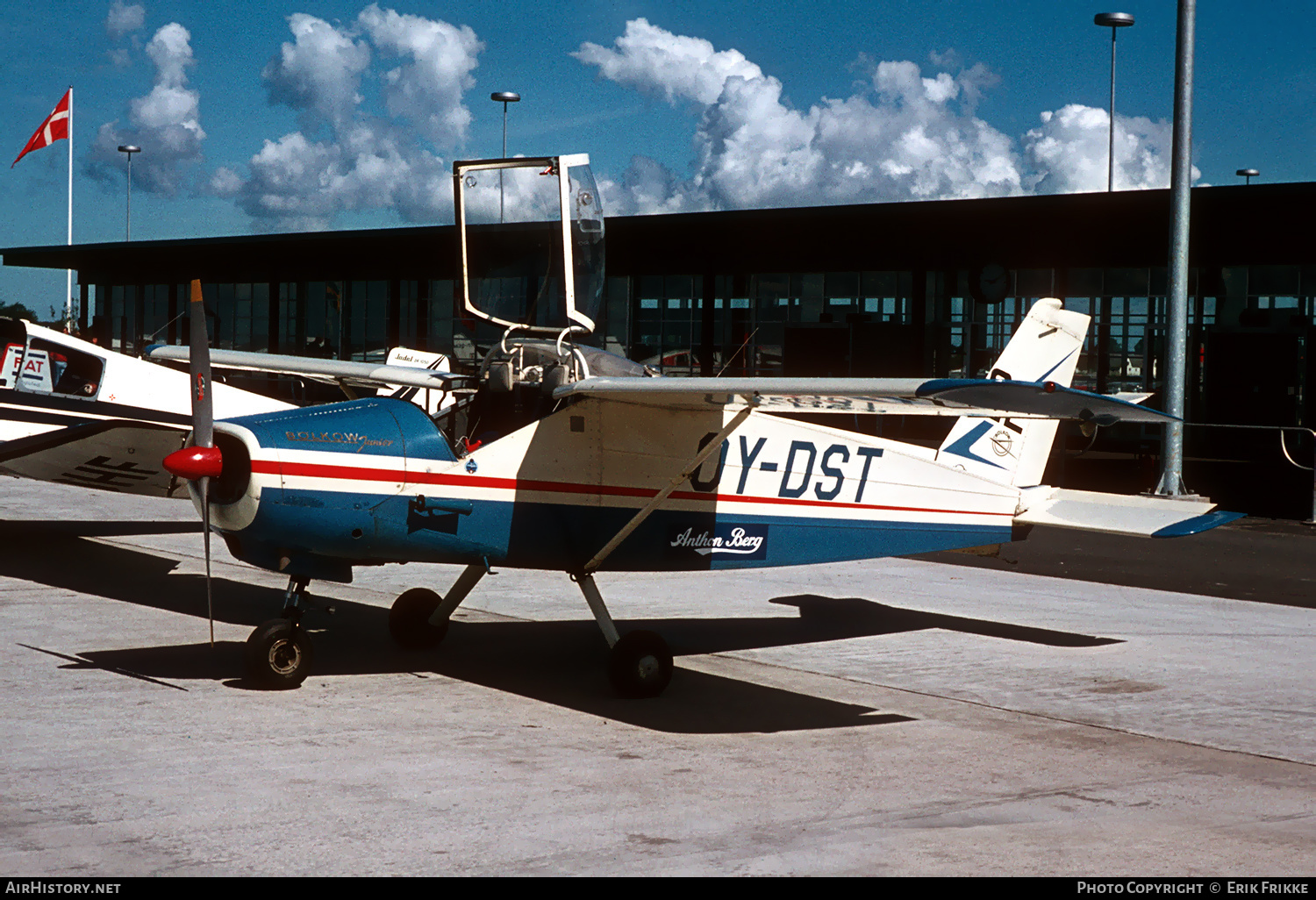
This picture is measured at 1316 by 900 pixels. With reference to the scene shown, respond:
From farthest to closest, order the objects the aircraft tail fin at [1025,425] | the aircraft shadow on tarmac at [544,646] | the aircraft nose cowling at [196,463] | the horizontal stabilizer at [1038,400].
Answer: the aircraft tail fin at [1025,425], the aircraft shadow on tarmac at [544,646], the aircraft nose cowling at [196,463], the horizontal stabilizer at [1038,400]

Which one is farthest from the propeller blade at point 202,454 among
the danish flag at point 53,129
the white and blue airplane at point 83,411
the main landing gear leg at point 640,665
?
the danish flag at point 53,129

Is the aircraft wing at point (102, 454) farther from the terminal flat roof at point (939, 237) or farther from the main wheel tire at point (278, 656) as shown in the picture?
the terminal flat roof at point (939, 237)

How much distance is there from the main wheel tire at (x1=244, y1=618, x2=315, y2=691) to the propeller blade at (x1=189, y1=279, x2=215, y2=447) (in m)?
1.10

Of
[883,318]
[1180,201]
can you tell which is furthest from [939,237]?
[1180,201]

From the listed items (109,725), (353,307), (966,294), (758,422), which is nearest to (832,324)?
(966,294)

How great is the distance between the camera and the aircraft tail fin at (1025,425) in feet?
28.7

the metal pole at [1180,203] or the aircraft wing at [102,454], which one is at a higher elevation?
the metal pole at [1180,203]

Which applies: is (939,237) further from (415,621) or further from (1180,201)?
(415,621)

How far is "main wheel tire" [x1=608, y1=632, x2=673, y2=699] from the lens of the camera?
272 inches

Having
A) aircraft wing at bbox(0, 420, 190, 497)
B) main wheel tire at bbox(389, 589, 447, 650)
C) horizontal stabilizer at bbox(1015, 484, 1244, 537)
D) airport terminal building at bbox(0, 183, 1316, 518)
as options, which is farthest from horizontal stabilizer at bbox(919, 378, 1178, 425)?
airport terminal building at bbox(0, 183, 1316, 518)

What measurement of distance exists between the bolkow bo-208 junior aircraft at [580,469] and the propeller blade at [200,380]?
0.06ft

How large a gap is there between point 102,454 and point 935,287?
86.9 feet

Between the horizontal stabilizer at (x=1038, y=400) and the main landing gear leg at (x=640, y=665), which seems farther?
the main landing gear leg at (x=640, y=665)

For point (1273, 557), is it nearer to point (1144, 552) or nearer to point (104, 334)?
point (1144, 552)
